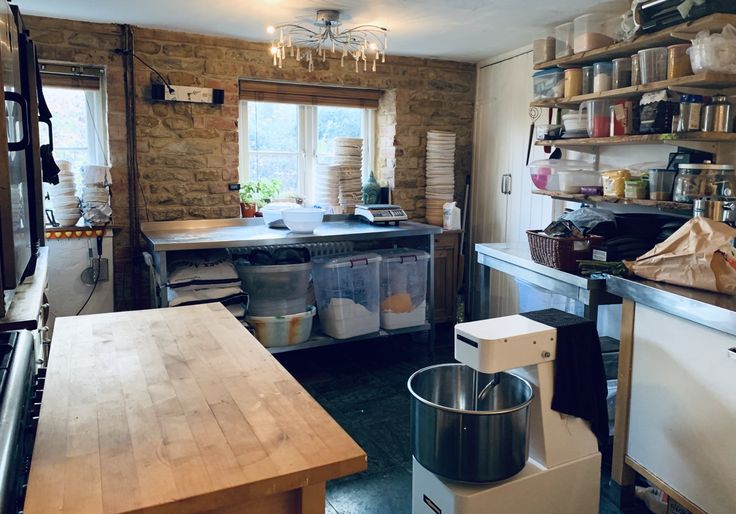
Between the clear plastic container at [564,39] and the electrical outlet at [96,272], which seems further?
the electrical outlet at [96,272]

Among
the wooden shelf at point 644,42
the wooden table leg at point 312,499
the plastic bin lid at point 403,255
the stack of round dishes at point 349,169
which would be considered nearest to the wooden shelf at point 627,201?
the wooden shelf at point 644,42

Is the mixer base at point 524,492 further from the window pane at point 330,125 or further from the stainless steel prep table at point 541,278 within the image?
the window pane at point 330,125

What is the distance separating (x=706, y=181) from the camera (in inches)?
104

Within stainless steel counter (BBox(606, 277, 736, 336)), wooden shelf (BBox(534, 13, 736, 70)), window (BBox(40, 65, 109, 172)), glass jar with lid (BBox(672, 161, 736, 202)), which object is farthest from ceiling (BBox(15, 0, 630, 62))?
stainless steel counter (BBox(606, 277, 736, 336))

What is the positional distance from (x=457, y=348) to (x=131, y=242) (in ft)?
9.11

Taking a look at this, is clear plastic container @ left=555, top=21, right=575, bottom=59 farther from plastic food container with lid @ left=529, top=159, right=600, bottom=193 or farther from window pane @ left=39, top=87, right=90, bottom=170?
window pane @ left=39, top=87, right=90, bottom=170

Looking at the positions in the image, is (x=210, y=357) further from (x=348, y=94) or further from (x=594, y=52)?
(x=348, y=94)

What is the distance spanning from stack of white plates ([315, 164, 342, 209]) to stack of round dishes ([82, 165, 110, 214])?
5.00 ft

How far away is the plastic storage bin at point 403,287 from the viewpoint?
4.23 meters

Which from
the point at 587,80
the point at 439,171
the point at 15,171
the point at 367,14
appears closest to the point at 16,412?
the point at 15,171

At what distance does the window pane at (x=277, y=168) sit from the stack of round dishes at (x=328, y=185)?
0.22 m

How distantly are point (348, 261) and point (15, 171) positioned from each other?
2.70 m

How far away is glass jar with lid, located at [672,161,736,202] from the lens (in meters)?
2.61

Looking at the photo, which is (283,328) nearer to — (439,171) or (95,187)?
(95,187)
